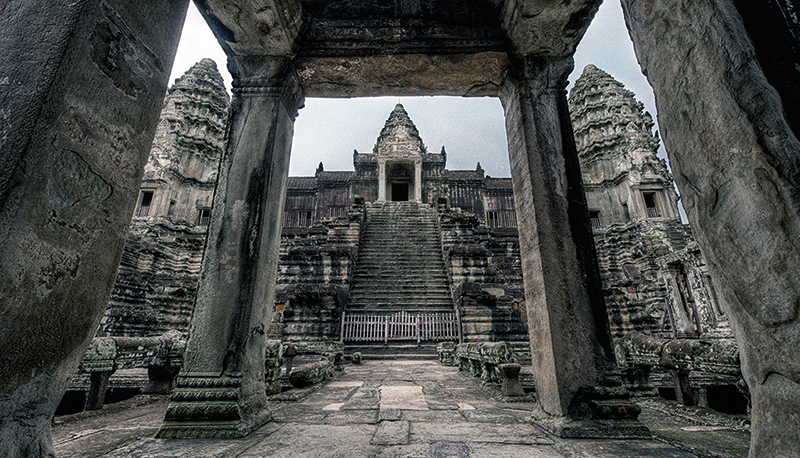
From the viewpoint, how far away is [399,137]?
74.2 ft

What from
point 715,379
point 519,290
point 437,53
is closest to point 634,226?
point 519,290

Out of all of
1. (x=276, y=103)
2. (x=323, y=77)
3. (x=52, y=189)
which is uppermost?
(x=323, y=77)

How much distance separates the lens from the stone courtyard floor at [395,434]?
1.70 meters

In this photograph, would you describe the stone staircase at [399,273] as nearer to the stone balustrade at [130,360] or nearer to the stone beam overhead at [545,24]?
the stone balustrade at [130,360]

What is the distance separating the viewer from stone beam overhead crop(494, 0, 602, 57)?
8.14 ft

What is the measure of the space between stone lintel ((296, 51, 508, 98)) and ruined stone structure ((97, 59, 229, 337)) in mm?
12178

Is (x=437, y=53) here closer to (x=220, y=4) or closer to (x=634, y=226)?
(x=220, y=4)

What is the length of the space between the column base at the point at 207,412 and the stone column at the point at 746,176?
229 centimetres

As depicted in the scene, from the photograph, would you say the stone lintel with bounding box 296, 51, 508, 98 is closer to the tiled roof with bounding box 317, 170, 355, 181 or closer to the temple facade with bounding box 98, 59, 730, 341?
the temple facade with bounding box 98, 59, 730, 341

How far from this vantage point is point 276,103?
2752 mm

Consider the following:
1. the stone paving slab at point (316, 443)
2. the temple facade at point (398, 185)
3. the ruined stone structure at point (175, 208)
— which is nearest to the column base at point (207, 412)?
the stone paving slab at point (316, 443)

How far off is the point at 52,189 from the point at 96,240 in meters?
0.24

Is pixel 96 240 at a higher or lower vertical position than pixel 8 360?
higher

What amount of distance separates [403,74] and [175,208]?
22.6 m
